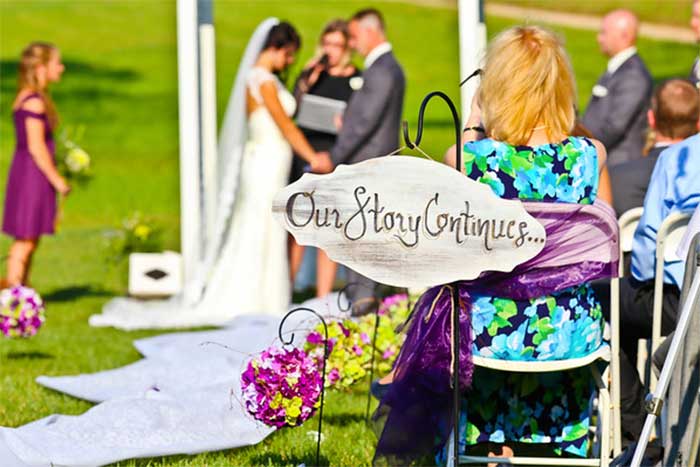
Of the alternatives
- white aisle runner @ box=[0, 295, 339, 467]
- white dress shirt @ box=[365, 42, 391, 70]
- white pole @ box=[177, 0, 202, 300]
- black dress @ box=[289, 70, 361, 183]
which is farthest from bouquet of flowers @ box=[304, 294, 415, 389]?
black dress @ box=[289, 70, 361, 183]

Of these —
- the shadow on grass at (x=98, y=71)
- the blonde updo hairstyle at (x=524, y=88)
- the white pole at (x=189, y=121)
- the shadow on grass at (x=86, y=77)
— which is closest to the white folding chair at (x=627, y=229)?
the blonde updo hairstyle at (x=524, y=88)

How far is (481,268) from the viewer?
347 cm

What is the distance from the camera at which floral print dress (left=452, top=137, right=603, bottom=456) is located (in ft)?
12.6

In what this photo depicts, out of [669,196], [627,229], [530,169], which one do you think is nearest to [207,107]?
[627,229]

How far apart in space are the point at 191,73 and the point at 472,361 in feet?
17.2

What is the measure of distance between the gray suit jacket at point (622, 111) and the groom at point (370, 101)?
1238 millimetres

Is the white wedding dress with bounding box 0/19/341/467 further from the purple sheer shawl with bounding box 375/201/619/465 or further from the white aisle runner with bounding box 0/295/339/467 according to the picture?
the purple sheer shawl with bounding box 375/201/619/465

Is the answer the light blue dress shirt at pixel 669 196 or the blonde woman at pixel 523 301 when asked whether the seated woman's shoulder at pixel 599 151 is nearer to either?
the blonde woman at pixel 523 301

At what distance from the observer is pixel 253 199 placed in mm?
8914

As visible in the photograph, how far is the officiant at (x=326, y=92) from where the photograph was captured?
8.85 m

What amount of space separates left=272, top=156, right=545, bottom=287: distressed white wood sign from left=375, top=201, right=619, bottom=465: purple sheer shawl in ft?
0.54

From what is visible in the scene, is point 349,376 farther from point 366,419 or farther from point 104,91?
point 104,91

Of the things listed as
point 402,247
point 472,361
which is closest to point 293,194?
point 402,247

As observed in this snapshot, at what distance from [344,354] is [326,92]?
165 inches
